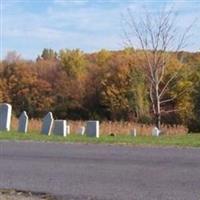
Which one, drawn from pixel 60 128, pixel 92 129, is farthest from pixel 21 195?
pixel 60 128

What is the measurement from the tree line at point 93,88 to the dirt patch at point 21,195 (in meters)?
44.6

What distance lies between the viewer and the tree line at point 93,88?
57938mm

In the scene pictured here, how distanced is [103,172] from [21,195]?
243cm

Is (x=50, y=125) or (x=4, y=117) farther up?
(x=4, y=117)

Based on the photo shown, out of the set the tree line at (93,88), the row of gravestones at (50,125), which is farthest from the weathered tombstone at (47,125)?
the tree line at (93,88)

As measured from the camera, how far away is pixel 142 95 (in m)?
59.1

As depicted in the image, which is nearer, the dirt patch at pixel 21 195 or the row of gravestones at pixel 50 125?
the dirt patch at pixel 21 195

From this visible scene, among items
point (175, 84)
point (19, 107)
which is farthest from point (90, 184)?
point (19, 107)

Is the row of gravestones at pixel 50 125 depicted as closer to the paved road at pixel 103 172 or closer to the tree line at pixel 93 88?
the paved road at pixel 103 172

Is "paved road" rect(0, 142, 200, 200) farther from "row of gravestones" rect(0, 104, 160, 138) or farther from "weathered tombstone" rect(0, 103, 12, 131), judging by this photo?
"weathered tombstone" rect(0, 103, 12, 131)

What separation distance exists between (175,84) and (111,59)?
1065 centimetres

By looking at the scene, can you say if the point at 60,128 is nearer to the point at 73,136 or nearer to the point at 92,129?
the point at 92,129

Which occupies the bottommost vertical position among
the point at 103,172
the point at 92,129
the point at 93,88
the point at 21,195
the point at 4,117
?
the point at 21,195

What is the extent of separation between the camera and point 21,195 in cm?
935
